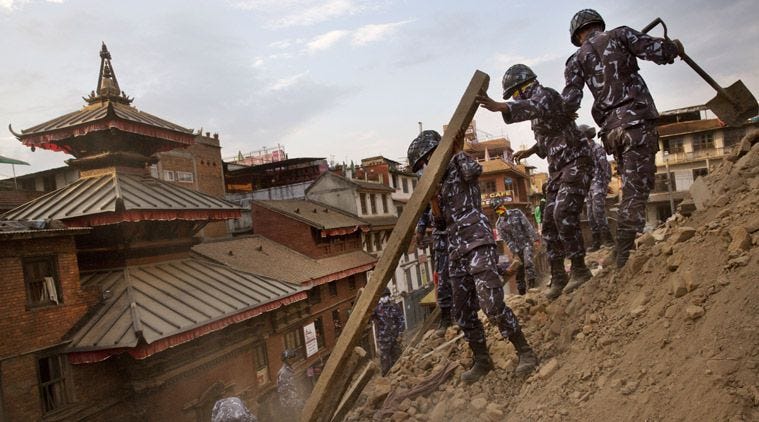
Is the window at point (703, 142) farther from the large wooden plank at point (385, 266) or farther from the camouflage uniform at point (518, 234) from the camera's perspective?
the large wooden plank at point (385, 266)

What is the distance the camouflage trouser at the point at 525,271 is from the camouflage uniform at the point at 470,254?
266 inches

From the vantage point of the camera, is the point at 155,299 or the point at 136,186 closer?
the point at 155,299

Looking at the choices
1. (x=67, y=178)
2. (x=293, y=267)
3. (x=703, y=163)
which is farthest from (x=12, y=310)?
(x=703, y=163)

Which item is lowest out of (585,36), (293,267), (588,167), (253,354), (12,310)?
(253,354)

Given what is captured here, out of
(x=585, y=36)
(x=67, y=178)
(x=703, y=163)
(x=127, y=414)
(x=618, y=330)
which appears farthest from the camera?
(x=703, y=163)

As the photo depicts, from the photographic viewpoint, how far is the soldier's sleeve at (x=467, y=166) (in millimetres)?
4785

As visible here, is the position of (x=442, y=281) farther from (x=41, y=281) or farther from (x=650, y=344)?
(x=41, y=281)

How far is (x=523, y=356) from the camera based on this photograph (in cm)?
469

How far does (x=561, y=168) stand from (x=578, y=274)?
1388 millimetres

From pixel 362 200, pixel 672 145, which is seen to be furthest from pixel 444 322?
pixel 672 145

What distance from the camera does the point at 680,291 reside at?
380 centimetres

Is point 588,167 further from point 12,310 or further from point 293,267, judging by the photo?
point 293,267

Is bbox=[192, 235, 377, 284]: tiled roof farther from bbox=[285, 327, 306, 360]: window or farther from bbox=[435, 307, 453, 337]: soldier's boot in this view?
bbox=[435, 307, 453, 337]: soldier's boot

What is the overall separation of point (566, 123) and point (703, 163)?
3970 centimetres
